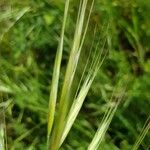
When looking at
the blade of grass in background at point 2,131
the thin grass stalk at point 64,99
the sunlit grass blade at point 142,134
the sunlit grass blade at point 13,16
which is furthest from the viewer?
the sunlit grass blade at point 13,16

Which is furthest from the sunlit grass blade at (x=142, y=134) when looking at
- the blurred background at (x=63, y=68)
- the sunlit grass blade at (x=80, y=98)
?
the sunlit grass blade at (x=80, y=98)

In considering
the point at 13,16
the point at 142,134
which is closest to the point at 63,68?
the point at 13,16

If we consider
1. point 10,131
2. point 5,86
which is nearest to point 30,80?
point 5,86

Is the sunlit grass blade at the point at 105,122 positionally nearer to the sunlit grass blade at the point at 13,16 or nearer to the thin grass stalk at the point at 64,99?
the thin grass stalk at the point at 64,99

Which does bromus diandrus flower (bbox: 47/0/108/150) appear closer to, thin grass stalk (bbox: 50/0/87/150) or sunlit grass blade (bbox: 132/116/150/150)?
thin grass stalk (bbox: 50/0/87/150)

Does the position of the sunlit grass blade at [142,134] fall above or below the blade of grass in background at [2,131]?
above

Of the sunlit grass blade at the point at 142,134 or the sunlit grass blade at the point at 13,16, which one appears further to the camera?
the sunlit grass blade at the point at 13,16
